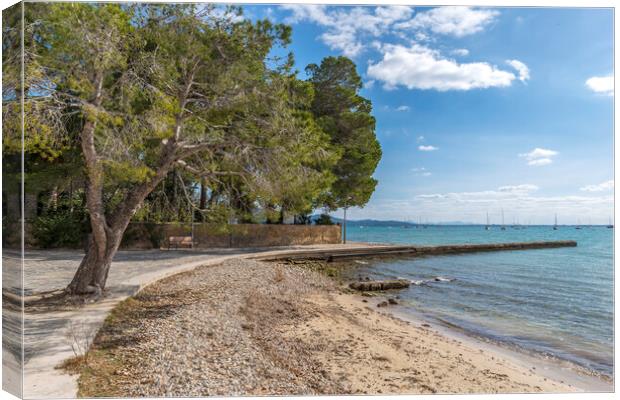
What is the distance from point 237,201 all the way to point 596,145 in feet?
21.1

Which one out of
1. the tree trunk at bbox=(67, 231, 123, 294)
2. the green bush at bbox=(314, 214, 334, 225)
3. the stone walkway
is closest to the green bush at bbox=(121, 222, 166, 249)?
the stone walkway

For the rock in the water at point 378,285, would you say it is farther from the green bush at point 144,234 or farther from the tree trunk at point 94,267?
the green bush at point 144,234

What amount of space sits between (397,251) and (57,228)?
70.1ft

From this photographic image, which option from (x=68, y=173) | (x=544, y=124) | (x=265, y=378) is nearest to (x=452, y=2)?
(x=544, y=124)

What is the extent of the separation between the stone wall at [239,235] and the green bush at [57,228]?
3.41 m

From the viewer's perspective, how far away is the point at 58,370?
14.0 ft

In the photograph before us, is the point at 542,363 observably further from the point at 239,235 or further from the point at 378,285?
the point at 239,235

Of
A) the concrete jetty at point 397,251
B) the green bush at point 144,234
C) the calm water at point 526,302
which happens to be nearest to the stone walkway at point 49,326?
the green bush at point 144,234

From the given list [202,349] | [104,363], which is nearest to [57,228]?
[104,363]

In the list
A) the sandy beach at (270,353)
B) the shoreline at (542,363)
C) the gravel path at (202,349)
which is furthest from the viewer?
the shoreline at (542,363)

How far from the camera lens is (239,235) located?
68.7 feet

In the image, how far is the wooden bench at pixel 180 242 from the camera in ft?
59.4

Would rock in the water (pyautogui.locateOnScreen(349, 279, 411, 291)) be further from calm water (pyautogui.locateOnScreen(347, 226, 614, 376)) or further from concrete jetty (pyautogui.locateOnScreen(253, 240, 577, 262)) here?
concrete jetty (pyautogui.locateOnScreen(253, 240, 577, 262))

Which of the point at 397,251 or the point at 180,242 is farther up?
the point at 180,242
